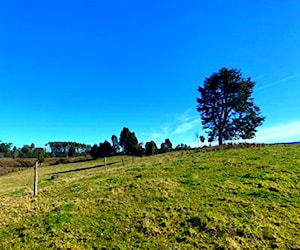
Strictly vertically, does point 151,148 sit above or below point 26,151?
below

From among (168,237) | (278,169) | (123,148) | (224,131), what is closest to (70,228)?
(168,237)

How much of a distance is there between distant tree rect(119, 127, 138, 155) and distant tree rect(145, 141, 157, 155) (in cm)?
955

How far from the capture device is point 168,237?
402 inches

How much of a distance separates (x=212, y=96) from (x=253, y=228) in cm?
4347

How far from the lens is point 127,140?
89875mm

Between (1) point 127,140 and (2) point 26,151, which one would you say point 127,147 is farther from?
(2) point 26,151

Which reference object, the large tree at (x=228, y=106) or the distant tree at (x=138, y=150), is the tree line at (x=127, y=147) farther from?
the large tree at (x=228, y=106)

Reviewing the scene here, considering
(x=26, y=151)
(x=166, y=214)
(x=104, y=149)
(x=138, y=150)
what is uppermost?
(x=26, y=151)

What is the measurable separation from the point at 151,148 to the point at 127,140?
14873mm

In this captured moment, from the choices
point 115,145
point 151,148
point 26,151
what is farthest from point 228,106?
point 26,151

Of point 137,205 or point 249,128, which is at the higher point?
point 249,128


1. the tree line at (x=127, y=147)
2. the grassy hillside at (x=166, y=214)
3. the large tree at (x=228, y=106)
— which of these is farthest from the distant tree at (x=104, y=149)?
the grassy hillside at (x=166, y=214)

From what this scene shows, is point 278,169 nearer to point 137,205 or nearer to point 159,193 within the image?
point 159,193

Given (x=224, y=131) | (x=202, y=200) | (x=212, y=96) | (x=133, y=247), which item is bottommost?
(x=133, y=247)
